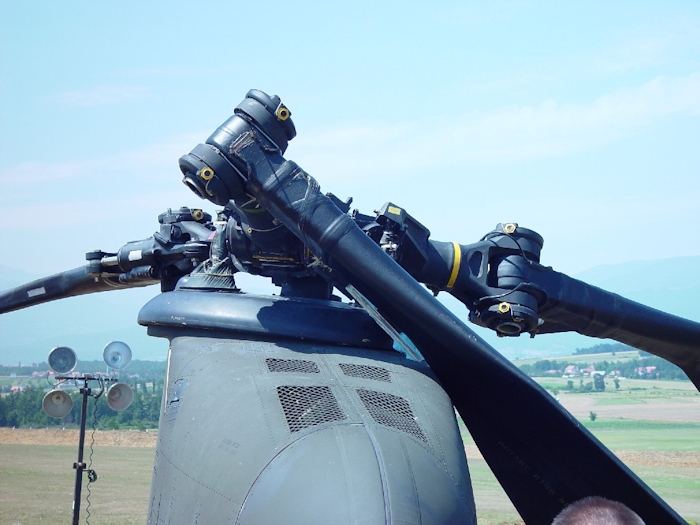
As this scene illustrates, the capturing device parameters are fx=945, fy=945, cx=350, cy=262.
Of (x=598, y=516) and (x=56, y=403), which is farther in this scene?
(x=56, y=403)

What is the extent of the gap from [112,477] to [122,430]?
206 inches

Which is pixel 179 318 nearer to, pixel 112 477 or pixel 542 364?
pixel 112 477

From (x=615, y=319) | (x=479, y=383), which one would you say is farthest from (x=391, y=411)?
(x=615, y=319)

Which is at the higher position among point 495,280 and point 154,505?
point 495,280

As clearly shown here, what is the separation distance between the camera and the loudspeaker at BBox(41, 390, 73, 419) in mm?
13555

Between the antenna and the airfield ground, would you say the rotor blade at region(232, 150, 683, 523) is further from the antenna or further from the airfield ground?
the antenna

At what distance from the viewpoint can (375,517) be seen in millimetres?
3404

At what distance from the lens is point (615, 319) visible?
5.73 m

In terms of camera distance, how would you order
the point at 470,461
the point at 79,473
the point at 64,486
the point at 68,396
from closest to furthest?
1. the point at 79,473
2. the point at 68,396
3. the point at 470,461
4. the point at 64,486

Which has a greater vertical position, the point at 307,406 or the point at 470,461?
the point at 307,406

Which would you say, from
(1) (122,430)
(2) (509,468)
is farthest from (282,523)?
(1) (122,430)

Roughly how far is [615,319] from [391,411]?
2091 mm

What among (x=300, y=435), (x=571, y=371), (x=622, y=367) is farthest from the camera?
(x=571, y=371)

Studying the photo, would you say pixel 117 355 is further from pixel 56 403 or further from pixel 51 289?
pixel 51 289
